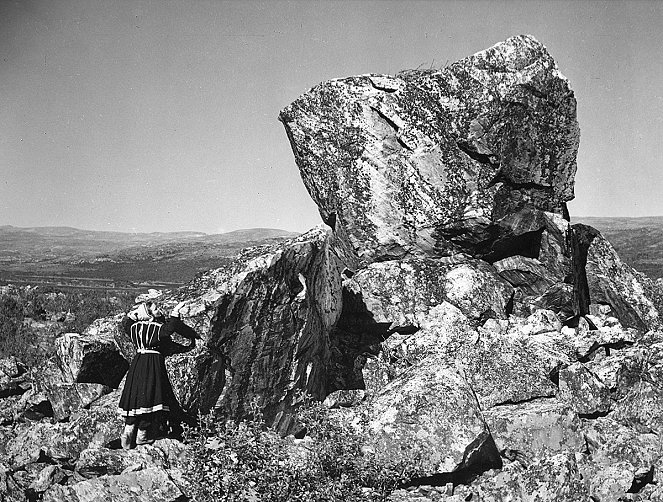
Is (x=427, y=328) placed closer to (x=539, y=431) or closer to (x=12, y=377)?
(x=539, y=431)

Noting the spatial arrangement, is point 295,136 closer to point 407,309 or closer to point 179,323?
point 407,309

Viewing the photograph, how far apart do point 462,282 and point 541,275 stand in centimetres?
152

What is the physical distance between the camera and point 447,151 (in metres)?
12.2

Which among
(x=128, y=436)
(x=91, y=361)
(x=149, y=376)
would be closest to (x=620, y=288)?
(x=149, y=376)

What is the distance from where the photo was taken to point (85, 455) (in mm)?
7512

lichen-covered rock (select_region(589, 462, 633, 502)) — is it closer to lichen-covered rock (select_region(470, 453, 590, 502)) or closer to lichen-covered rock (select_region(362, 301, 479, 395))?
lichen-covered rock (select_region(470, 453, 590, 502))

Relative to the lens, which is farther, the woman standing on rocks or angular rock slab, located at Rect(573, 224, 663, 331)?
angular rock slab, located at Rect(573, 224, 663, 331)

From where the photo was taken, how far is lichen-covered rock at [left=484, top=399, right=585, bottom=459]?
7418 mm

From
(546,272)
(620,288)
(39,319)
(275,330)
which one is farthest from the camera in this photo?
(39,319)

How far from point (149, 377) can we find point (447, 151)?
22.0 ft

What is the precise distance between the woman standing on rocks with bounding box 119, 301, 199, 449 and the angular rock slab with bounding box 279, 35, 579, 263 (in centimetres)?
487

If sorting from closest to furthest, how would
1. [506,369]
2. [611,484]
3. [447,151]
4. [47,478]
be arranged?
[611,484], [47,478], [506,369], [447,151]

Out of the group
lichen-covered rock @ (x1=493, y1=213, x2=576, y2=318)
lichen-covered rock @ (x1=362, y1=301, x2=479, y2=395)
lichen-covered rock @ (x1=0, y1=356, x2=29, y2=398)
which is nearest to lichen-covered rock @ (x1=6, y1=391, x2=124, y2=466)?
lichen-covered rock @ (x1=0, y1=356, x2=29, y2=398)

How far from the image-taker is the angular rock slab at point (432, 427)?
23.0 ft
